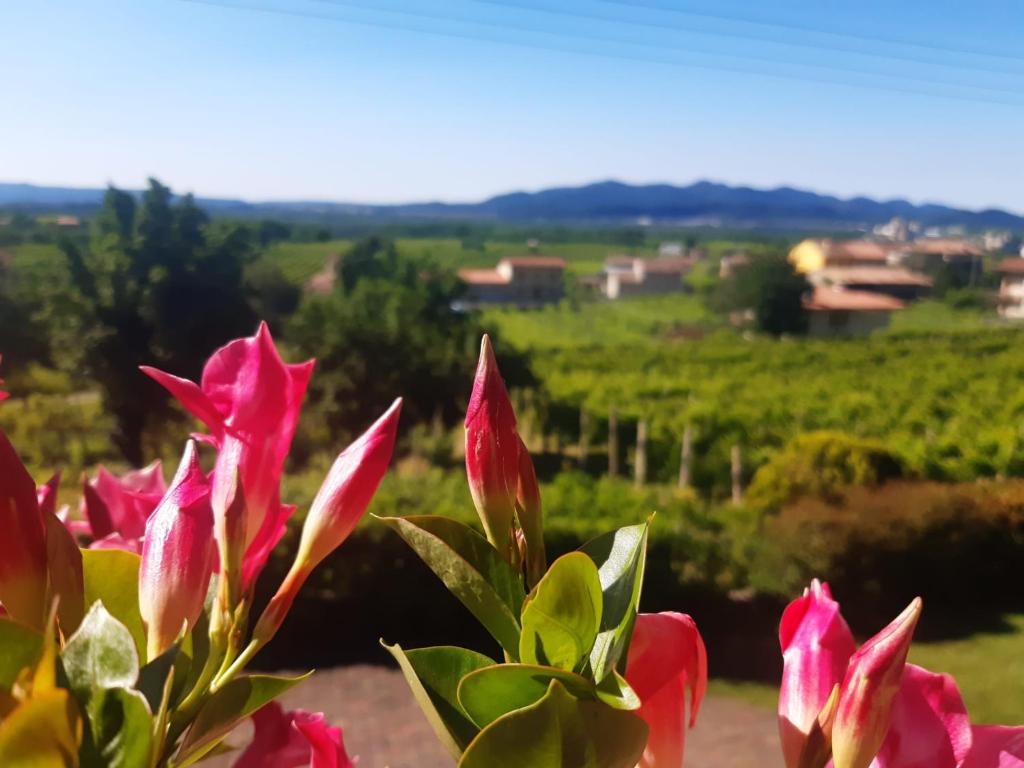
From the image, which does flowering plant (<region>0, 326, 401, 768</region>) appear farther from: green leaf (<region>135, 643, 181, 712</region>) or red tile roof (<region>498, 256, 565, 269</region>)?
red tile roof (<region>498, 256, 565, 269</region>)

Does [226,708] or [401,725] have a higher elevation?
[226,708]

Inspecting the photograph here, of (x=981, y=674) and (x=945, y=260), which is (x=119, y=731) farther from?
(x=945, y=260)

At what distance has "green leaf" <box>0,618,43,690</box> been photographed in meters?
0.39

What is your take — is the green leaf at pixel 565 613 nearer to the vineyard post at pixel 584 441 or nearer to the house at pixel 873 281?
the vineyard post at pixel 584 441

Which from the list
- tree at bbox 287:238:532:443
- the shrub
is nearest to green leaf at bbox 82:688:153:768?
the shrub

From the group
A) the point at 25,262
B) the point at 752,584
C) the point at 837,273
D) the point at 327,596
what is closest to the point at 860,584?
the point at 752,584

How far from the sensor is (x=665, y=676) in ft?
1.79

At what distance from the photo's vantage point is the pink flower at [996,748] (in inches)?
19.7

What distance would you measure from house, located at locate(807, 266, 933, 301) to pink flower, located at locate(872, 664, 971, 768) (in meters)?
63.0

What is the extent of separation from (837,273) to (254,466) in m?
67.2

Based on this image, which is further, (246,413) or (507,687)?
(246,413)

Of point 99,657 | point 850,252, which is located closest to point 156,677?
point 99,657

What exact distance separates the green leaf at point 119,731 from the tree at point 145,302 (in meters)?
15.4

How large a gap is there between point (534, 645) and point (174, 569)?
202 mm
